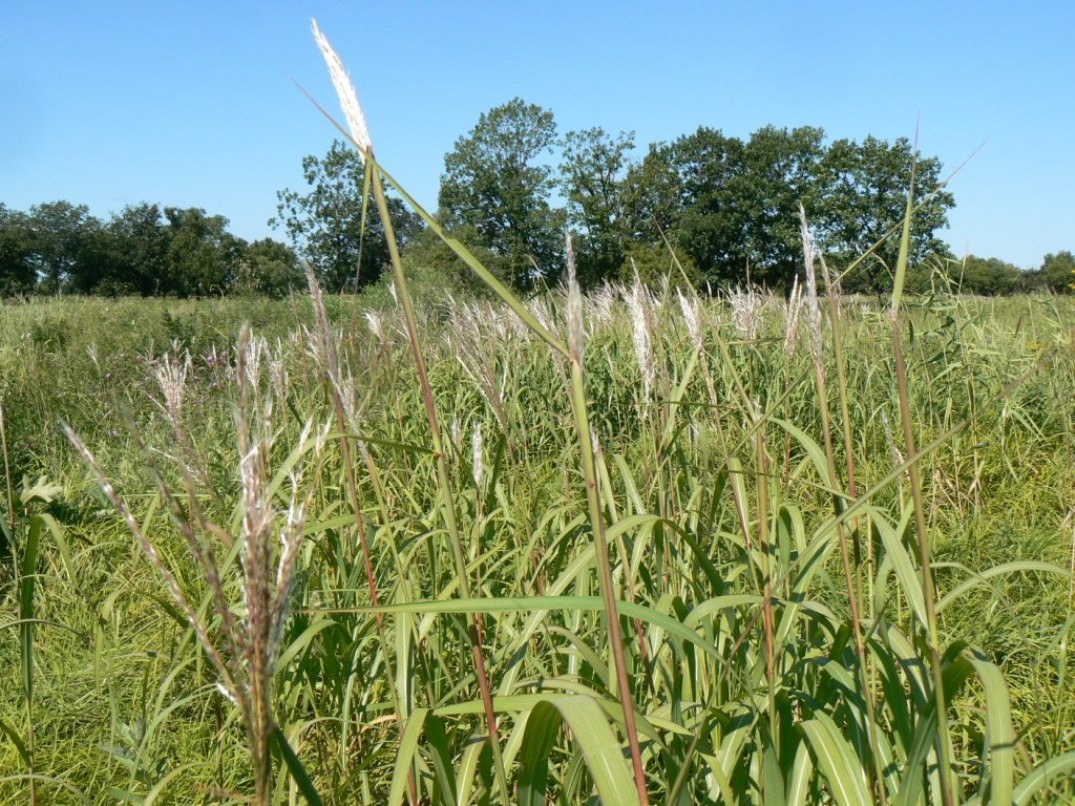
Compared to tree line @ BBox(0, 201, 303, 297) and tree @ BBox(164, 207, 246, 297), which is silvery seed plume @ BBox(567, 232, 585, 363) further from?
tree line @ BBox(0, 201, 303, 297)

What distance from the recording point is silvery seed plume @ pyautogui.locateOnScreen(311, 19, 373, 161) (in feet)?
2.39

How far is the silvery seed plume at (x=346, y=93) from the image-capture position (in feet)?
2.39

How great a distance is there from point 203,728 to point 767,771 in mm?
1421

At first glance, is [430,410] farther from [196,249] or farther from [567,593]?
[196,249]

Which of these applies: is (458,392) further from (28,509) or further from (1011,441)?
(1011,441)

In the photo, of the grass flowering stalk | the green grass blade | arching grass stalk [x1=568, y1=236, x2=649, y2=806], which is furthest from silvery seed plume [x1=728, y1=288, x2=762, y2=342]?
arching grass stalk [x1=568, y1=236, x2=649, y2=806]

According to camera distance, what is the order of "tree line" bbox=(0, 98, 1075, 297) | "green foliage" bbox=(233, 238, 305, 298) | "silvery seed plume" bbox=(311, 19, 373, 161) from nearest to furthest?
"silvery seed plume" bbox=(311, 19, 373, 161)
"green foliage" bbox=(233, 238, 305, 298)
"tree line" bbox=(0, 98, 1075, 297)

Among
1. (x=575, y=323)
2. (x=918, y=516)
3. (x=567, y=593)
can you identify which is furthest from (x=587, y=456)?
(x=567, y=593)

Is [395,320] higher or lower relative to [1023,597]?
higher

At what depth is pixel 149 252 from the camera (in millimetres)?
56500

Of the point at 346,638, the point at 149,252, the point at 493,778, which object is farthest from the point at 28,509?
the point at 149,252

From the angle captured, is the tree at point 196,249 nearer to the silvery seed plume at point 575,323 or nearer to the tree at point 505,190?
the tree at point 505,190

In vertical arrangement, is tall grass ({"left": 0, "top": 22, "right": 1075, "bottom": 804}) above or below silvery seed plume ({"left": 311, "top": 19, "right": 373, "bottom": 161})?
below

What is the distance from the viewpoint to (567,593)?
1576 millimetres
